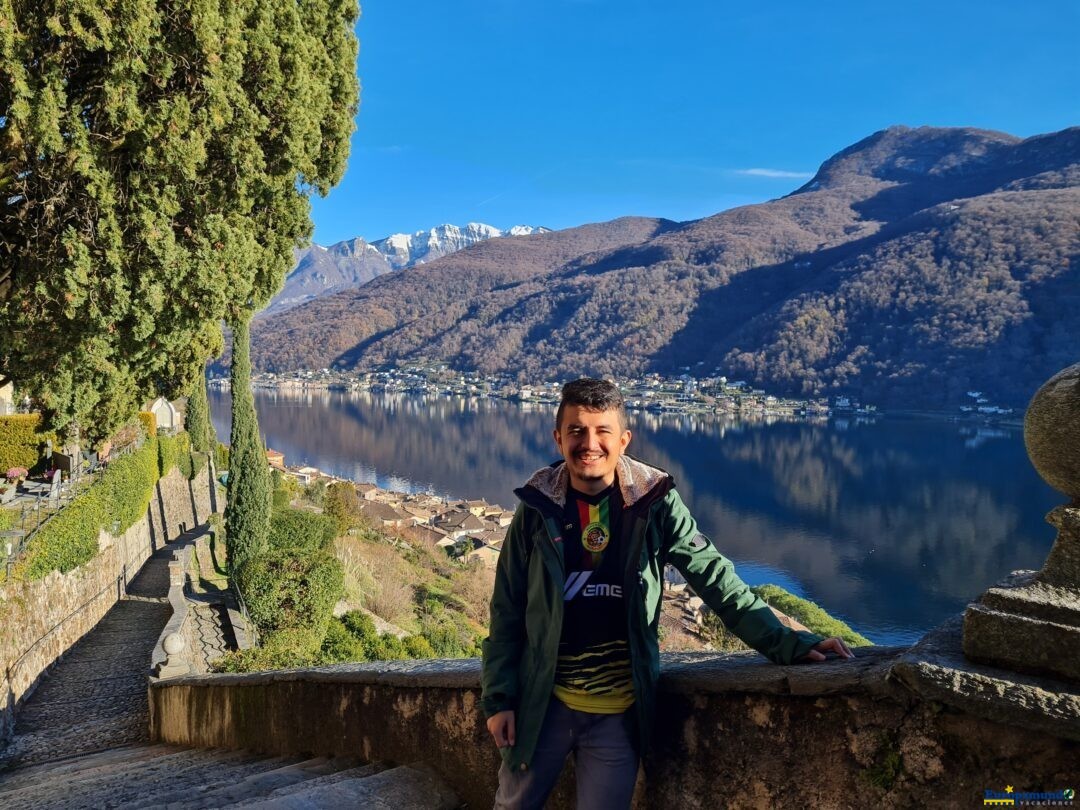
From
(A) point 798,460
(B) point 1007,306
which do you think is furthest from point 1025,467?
(B) point 1007,306

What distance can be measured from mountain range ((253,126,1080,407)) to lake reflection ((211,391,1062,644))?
57.0ft

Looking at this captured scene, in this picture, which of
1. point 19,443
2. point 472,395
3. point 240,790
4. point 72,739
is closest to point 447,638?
point 72,739

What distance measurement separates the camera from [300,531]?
Answer: 48.1 ft

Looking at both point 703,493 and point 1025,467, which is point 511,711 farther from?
point 1025,467

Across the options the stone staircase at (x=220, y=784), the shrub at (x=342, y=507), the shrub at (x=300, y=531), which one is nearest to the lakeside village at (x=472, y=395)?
the shrub at (x=342, y=507)

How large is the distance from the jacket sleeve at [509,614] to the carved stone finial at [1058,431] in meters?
1.22

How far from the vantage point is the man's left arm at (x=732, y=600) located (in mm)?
1862

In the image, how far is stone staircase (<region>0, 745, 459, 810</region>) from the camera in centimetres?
241

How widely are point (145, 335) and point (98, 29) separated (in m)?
2.32

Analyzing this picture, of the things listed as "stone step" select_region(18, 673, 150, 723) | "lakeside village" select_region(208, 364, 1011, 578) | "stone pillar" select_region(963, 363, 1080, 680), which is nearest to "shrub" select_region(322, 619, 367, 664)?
"stone step" select_region(18, 673, 150, 723)

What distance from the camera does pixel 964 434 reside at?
71.7m

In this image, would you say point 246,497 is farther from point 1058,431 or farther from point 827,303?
point 827,303

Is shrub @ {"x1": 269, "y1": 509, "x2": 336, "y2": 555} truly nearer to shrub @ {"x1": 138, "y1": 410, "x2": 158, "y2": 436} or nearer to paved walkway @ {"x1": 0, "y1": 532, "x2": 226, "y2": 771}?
paved walkway @ {"x1": 0, "y1": 532, "x2": 226, "y2": 771}

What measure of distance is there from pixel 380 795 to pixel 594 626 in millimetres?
1128
